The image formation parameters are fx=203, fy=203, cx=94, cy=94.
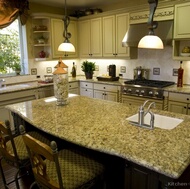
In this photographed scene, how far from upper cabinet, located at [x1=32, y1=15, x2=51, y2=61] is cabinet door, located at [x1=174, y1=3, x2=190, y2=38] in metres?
2.63

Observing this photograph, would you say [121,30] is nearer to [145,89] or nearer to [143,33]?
[143,33]

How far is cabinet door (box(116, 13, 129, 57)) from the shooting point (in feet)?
13.4

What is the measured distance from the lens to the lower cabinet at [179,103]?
3128mm

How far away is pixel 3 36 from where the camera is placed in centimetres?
420

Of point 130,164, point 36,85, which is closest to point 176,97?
point 130,164

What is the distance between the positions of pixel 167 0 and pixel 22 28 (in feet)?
9.81

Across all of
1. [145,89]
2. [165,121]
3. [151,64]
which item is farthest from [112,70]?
[165,121]

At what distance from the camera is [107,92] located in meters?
4.27

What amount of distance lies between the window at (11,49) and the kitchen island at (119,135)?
2.16 metres

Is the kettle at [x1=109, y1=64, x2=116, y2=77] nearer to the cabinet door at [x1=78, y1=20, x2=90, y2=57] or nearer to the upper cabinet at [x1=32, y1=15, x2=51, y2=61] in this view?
the cabinet door at [x1=78, y1=20, x2=90, y2=57]

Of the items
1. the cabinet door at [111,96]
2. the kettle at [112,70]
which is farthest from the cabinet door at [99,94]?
the kettle at [112,70]

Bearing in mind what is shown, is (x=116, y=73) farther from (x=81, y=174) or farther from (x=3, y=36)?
(x=81, y=174)

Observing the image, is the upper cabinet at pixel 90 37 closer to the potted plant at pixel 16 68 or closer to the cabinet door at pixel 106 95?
the cabinet door at pixel 106 95

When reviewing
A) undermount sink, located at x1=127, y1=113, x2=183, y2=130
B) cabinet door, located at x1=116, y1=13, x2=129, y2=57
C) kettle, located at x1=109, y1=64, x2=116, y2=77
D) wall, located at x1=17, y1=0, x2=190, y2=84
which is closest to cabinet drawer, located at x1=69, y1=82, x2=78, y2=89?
wall, located at x1=17, y1=0, x2=190, y2=84
